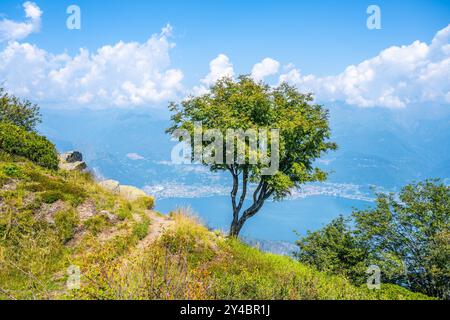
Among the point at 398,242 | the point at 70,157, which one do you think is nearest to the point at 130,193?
the point at 70,157

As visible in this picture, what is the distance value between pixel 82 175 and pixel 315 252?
2012cm

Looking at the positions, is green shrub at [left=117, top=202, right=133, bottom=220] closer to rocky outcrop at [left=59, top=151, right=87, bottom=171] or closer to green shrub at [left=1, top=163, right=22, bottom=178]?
green shrub at [left=1, top=163, right=22, bottom=178]

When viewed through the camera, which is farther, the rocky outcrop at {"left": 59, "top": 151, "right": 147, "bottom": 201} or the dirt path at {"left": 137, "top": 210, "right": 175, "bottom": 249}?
the rocky outcrop at {"left": 59, "top": 151, "right": 147, "bottom": 201}

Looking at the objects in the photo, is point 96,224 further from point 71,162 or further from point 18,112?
point 18,112

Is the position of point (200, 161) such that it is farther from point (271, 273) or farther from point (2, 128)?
point (2, 128)

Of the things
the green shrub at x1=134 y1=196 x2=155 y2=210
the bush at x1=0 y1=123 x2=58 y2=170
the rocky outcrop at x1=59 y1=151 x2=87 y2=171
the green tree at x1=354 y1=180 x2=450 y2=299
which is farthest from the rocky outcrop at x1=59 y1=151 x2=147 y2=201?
the green tree at x1=354 y1=180 x2=450 y2=299

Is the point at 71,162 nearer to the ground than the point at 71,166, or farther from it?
farther from it

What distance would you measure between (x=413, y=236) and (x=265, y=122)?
17688 millimetres

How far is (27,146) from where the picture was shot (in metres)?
22.2

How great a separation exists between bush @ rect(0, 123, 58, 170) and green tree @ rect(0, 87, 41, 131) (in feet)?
36.3

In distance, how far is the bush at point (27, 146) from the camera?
2177 cm

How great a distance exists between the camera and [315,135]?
24578 mm

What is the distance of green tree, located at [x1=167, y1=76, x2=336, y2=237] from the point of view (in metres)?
22.4
